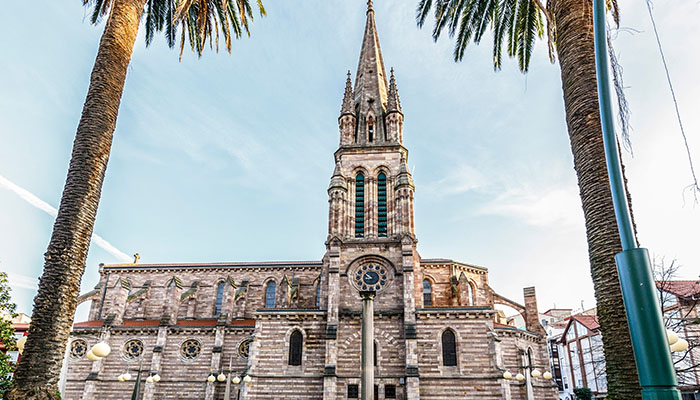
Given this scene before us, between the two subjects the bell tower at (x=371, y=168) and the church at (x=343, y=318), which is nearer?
the church at (x=343, y=318)

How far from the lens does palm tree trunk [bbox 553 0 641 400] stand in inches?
300

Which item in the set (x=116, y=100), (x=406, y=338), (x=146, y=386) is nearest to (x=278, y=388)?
(x=406, y=338)

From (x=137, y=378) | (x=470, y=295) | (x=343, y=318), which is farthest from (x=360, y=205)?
(x=137, y=378)

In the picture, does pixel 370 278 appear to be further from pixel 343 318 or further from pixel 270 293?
pixel 270 293

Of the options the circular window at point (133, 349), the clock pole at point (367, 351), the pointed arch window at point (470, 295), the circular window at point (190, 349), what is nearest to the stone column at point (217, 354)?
the circular window at point (190, 349)

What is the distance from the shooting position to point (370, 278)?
29.4m

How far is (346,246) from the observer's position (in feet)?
99.4

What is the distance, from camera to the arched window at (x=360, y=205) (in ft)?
104

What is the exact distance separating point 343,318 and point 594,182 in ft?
70.1

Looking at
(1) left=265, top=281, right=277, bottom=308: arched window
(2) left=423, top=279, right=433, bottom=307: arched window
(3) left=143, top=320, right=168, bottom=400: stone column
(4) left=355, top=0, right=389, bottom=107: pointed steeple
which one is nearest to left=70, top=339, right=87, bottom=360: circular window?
(3) left=143, top=320, right=168, bottom=400: stone column

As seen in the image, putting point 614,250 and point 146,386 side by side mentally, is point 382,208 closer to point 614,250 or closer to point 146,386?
point 146,386

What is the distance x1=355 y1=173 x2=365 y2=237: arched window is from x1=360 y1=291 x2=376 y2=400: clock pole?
39.4 feet

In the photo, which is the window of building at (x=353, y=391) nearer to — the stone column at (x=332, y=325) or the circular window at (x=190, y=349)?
→ the stone column at (x=332, y=325)

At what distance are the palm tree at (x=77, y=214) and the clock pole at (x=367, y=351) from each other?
11.7 meters
